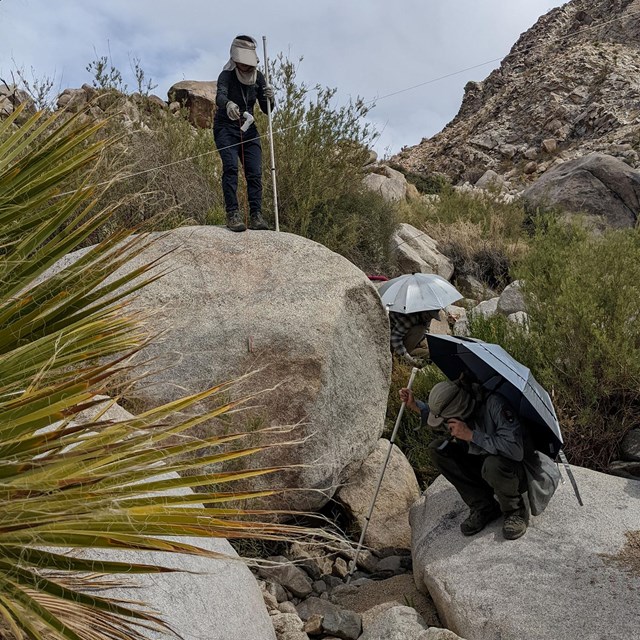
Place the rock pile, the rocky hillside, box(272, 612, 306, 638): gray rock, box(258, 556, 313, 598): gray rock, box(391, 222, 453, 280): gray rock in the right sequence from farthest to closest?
1. the rocky hillside
2. box(391, 222, 453, 280): gray rock
3. box(258, 556, 313, 598): gray rock
4. box(272, 612, 306, 638): gray rock
5. the rock pile

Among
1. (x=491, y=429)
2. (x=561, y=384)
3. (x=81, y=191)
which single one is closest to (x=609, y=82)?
(x=561, y=384)

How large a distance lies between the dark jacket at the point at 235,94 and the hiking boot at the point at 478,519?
4.08 m

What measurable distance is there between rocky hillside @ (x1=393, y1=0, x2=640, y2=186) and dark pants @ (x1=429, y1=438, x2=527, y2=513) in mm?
21765

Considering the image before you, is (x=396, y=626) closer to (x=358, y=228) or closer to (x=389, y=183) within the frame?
(x=358, y=228)

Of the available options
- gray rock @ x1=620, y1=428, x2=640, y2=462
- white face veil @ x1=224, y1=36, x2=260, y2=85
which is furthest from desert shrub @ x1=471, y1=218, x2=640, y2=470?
white face veil @ x1=224, y1=36, x2=260, y2=85

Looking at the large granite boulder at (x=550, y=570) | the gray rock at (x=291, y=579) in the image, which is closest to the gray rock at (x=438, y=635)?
the large granite boulder at (x=550, y=570)

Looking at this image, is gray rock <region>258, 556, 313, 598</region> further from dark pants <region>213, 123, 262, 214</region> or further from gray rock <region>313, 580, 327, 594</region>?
dark pants <region>213, 123, 262, 214</region>

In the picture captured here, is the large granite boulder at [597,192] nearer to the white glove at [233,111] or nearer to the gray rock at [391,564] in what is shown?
the white glove at [233,111]

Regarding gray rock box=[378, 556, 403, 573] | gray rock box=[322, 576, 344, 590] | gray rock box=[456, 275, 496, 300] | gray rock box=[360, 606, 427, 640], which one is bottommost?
gray rock box=[378, 556, 403, 573]

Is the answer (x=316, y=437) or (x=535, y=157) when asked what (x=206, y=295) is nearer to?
(x=316, y=437)

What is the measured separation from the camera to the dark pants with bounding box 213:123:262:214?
21.8ft

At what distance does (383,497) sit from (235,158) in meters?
3.29

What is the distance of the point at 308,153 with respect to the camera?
10023 millimetres

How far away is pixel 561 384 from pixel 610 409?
17.3 inches
